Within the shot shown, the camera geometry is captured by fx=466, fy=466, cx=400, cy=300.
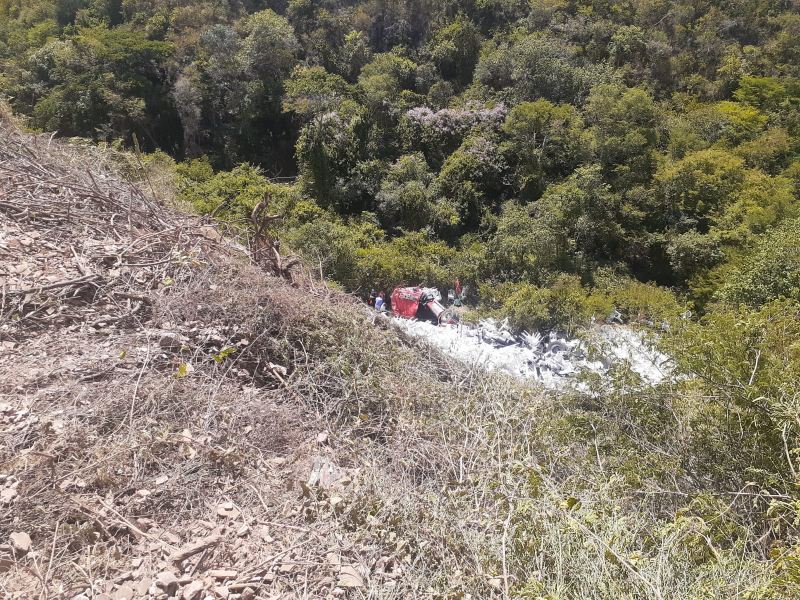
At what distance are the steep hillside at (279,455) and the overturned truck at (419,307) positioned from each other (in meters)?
5.63

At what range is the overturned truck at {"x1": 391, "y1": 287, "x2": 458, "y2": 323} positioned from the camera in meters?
9.41

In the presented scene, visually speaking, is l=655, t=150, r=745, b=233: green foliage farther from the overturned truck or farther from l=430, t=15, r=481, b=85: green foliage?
l=430, t=15, r=481, b=85: green foliage

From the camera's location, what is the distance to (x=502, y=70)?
51.9 ft

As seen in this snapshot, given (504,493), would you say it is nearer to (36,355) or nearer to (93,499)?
(93,499)

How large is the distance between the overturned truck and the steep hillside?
5.63 metres

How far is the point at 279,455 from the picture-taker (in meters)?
2.41

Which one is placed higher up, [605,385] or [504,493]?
[504,493]

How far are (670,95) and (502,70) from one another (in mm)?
6040

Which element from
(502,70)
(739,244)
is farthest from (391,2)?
(739,244)

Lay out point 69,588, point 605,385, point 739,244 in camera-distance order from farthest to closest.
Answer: point 739,244 → point 605,385 → point 69,588

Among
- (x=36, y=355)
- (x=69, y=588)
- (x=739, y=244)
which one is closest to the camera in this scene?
(x=69, y=588)

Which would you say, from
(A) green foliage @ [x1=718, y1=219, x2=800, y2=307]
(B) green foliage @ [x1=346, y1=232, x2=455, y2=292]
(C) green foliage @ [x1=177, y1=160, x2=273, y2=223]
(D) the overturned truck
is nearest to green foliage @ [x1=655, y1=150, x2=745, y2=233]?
(A) green foliage @ [x1=718, y1=219, x2=800, y2=307]

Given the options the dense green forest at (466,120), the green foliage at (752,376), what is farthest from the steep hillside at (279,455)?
the dense green forest at (466,120)

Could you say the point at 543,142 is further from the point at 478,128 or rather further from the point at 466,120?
the point at 466,120
